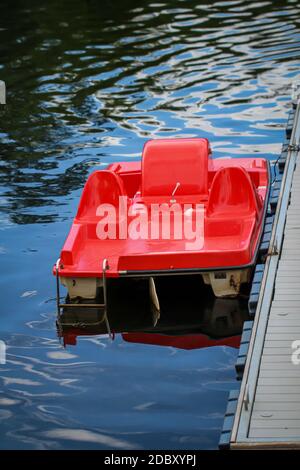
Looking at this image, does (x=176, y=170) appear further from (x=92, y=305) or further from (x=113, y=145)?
(x=113, y=145)

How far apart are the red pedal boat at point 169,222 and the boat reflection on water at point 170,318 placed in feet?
0.73

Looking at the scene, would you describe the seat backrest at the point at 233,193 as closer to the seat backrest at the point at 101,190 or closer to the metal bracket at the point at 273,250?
the seat backrest at the point at 101,190

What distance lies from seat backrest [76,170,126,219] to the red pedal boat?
0.05 feet

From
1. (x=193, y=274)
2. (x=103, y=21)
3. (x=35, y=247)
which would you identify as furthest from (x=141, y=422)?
(x=103, y=21)

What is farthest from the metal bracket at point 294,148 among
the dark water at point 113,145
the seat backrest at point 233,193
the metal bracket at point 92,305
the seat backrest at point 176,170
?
the metal bracket at point 92,305

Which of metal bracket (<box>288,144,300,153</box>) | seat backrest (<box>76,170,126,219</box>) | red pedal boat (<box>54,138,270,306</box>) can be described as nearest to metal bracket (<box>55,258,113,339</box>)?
red pedal boat (<box>54,138,270,306</box>)

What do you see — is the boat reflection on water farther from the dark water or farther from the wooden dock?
the wooden dock

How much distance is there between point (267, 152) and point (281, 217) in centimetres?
644

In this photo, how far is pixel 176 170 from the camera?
1598cm

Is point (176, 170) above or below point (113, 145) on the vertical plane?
above

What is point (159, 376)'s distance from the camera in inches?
489

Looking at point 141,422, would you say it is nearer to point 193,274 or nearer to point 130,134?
point 193,274

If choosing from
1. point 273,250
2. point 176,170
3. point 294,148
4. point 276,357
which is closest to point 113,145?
point 294,148

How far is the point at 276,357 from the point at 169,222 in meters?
4.57
